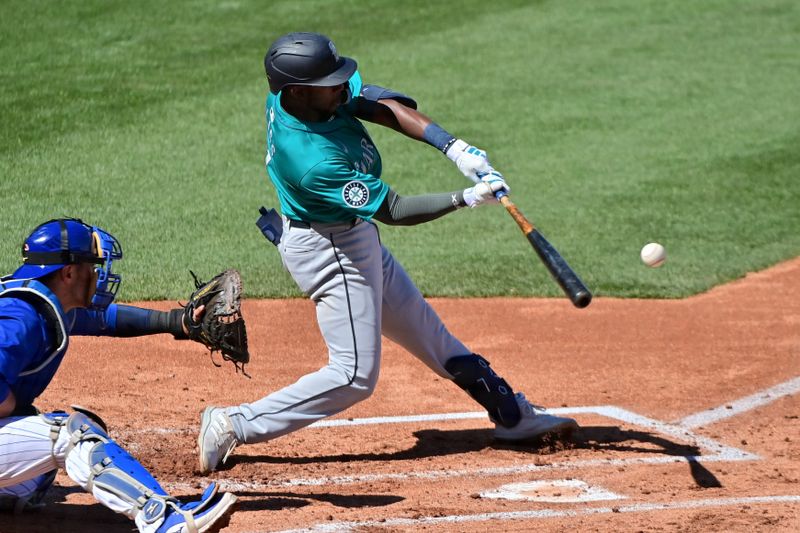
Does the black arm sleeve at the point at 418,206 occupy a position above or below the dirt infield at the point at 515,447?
above

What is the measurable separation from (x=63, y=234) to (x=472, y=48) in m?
10.2

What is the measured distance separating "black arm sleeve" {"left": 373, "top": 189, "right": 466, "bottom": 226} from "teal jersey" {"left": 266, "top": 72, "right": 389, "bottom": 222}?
7 cm

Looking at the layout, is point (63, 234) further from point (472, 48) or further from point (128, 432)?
point (472, 48)

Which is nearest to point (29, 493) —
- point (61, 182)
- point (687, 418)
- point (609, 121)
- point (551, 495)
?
point (551, 495)

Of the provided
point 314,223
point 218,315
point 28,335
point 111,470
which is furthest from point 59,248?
point 314,223

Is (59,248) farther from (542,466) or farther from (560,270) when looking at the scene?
(542,466)

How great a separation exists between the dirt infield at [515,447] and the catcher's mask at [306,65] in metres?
1.72

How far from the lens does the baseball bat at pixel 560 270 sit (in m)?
4.46

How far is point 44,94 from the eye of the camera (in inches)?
453

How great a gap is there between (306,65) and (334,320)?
1.09 meters

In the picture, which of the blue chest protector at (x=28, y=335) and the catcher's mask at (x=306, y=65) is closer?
the blue chest protector at (x=28, y=335)

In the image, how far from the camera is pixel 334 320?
498 centimetres

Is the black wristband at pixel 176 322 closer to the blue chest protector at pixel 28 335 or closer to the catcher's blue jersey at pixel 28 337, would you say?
the catcher's blue jersey at pixel 28 337

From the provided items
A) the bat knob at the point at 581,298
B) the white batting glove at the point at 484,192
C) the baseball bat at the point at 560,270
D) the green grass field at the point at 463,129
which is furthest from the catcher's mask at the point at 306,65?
the green grass field at the point at 463,129
